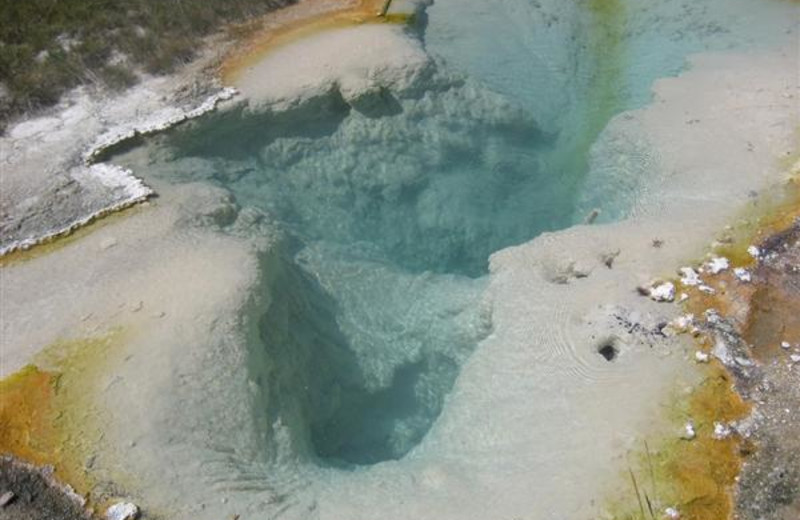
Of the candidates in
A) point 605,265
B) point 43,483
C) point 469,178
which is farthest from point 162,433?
point 469,178

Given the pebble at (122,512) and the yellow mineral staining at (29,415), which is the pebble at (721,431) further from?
the yellow mineral staining at (29,415)

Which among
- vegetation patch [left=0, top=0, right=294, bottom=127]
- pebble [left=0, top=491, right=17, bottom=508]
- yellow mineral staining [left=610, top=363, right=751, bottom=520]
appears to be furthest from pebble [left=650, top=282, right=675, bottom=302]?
vegetation patch [left=0, top=0, right=294, bottom=127]

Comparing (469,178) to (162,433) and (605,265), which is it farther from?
(162,433)

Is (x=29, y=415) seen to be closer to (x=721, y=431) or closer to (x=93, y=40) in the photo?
(x=721, y=431)

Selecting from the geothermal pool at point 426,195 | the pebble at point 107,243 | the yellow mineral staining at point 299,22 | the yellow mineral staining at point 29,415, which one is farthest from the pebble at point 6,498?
the yellow mineral staining at point 299,22

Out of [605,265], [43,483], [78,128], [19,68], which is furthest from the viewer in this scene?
[19,68]

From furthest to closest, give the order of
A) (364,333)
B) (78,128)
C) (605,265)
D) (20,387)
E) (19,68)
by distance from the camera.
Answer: (19,68) < (78,128) < (364,333) < (605,265) < (20,387)
